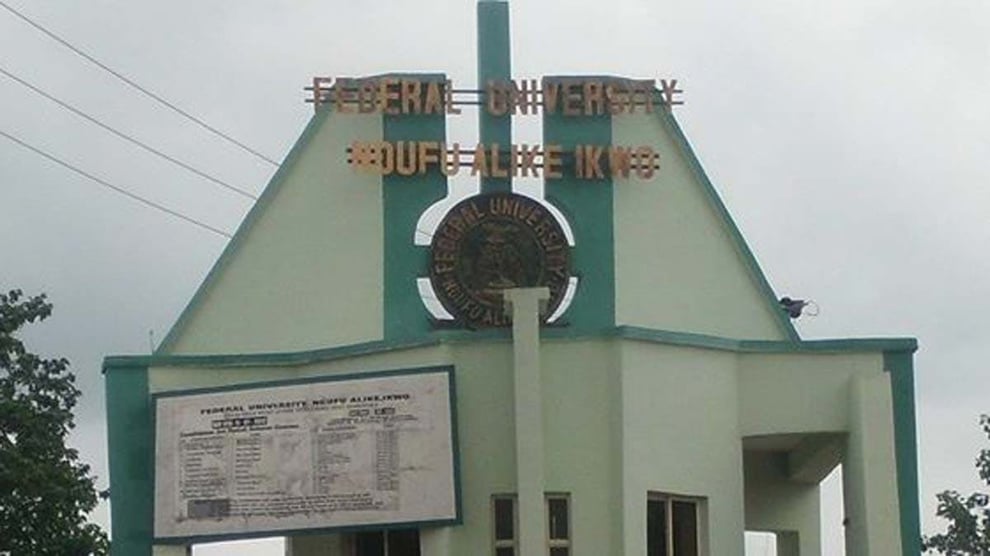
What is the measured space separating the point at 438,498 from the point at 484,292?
4020 mm

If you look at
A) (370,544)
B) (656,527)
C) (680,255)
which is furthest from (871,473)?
(370,544)

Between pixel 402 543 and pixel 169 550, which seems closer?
pixel 169 550

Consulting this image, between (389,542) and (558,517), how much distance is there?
103 inches

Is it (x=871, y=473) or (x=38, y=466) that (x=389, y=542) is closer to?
(x=871, y=473)

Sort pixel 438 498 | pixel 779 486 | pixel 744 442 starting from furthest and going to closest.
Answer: pixel 779 486
pixel 744 442
pixel 438 498

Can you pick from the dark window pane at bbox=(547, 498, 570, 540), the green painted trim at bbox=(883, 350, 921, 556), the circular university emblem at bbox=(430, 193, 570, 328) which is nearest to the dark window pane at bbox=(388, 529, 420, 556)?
the dark window pane at bbox=(547, 498, 570, 540)

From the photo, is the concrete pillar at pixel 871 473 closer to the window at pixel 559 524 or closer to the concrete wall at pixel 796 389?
the concrete wall at pixel 796 389

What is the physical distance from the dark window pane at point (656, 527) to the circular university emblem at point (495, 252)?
349 cm

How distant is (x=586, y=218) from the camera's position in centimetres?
3959

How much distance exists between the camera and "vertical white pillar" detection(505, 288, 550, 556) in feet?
116

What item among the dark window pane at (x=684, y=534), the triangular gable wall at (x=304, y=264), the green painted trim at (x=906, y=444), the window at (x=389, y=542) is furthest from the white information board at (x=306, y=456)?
the green painted trim at (x=906, y=444)

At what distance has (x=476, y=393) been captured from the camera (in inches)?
1435

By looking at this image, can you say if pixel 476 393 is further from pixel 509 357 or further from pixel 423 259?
pixel 423 259

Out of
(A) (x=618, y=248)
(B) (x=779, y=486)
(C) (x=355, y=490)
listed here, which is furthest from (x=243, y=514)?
(B) (x=779, y=486)
